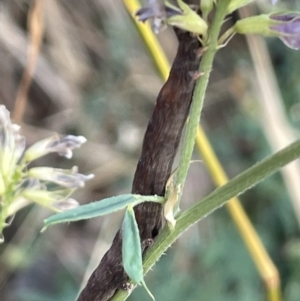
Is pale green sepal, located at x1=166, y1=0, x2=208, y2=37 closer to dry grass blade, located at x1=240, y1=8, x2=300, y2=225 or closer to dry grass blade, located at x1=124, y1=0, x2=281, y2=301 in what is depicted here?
dry grass blade, located at x1=124, y1=0, x2=281, y2=301

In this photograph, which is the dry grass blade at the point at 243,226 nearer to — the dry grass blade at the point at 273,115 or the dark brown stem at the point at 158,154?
the dry grass blade at the point at 273,115

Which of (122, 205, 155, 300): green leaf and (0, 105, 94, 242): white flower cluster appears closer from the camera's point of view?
(122, 205, 155, 300): green leaf

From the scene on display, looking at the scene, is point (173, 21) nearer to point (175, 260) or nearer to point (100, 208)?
point (100, 208)

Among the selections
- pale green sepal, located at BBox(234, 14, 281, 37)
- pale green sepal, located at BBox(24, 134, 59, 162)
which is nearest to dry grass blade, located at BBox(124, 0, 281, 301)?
pale green sepal, located at BBox(24, 134, 59, 162)

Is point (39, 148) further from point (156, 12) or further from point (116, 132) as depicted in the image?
point (116, 132)

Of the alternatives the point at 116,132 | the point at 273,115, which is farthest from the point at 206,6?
the point at 116,132
